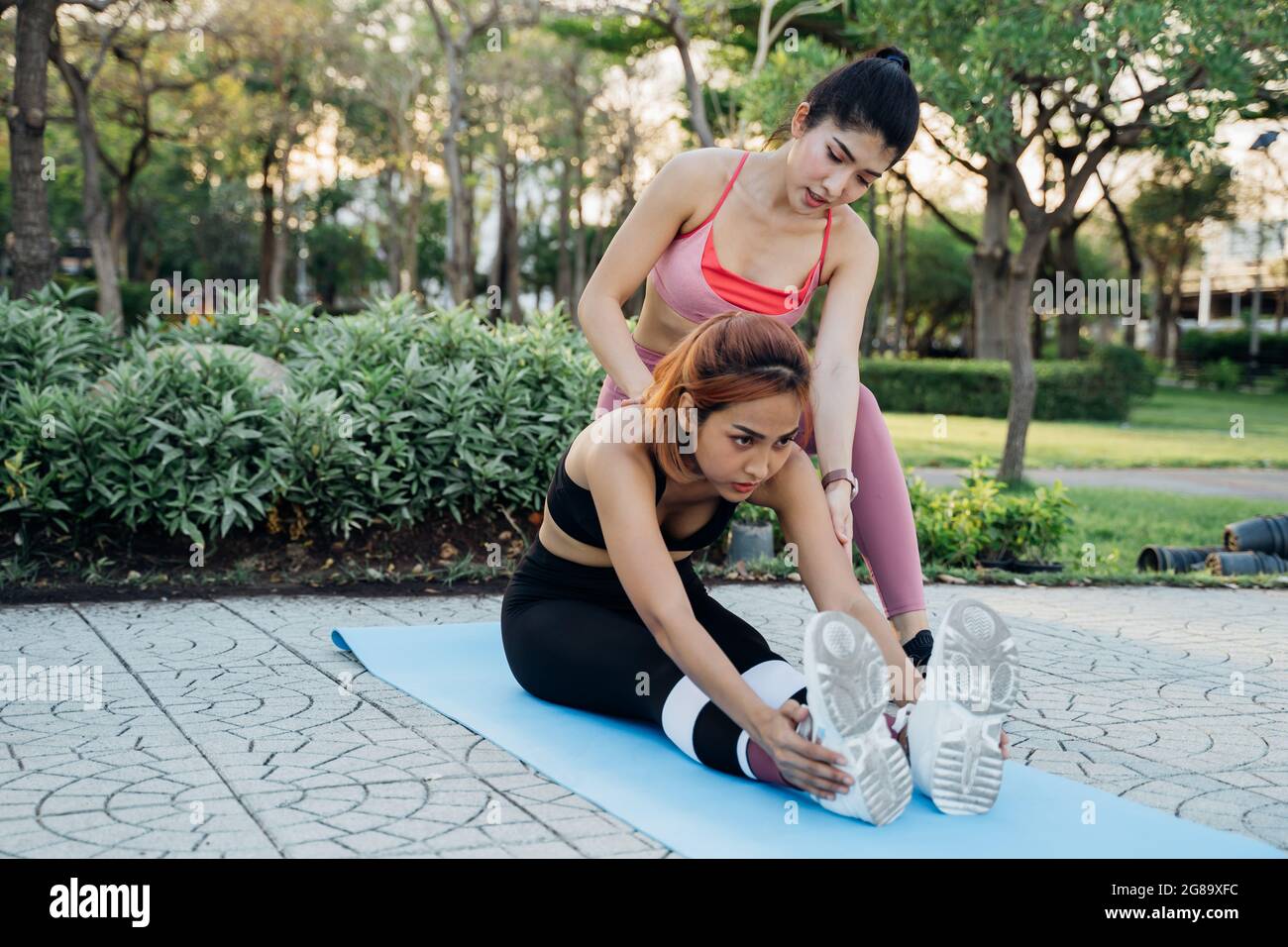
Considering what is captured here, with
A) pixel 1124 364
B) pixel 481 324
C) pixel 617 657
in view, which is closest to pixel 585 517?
pixel 617 657

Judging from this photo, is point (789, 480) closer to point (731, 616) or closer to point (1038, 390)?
point (731, 616)

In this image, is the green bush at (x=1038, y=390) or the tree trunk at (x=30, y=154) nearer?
the tree trunk at (x=30, y=154)

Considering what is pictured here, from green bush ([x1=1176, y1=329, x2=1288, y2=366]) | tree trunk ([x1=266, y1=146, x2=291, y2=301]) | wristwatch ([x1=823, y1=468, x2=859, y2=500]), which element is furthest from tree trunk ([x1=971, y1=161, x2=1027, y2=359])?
wristwatch ([x1=823, y1=468, x2=859, y2=500])

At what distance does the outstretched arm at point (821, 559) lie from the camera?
335cm

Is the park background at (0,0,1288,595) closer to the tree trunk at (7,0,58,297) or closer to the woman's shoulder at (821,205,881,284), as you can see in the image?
the tree trunk at (7,0,58,297)

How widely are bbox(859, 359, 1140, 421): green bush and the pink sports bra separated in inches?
744

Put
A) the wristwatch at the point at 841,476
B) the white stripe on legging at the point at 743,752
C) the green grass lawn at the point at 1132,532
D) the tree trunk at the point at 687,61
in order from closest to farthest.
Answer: the white stripe on legging at the point at 743,752
the wristwatch at the point at 841,476
the green grass lawn at the point at 1132,532
the tree trunk at the point at 687,61

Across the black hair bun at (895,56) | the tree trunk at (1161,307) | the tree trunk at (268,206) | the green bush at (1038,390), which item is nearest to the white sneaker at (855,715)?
the black hair bun at (895,56)

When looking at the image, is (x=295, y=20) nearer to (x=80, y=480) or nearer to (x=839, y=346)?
(x=80, y=480)

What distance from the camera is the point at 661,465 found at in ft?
10.7

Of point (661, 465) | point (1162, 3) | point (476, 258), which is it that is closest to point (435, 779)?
point (661, 465)

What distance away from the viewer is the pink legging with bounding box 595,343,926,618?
3885 mm

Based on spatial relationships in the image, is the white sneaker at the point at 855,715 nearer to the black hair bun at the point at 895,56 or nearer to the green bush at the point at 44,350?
the black hair bun at the point at 895,56
